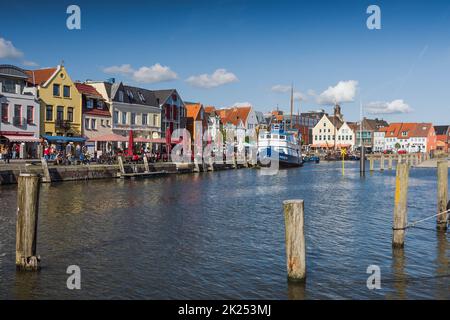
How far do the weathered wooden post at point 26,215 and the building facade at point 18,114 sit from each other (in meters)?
38.1

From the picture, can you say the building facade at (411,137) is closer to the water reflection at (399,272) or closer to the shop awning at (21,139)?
the shop awning at (21,139)

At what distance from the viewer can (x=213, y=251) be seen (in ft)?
51.6

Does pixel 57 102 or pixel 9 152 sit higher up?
pixel 57 102

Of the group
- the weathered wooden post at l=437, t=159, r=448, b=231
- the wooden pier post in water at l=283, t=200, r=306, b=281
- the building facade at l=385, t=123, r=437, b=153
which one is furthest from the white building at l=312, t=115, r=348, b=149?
the wooden pier post in water at l=283, t=200, r=306, b=281

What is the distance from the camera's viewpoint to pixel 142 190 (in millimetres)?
35406

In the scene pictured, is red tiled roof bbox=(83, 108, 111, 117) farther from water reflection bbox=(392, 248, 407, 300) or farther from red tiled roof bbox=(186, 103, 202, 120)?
water reflection bbox=(392, 248, 407, 300)

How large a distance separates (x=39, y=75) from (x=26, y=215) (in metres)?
50.0

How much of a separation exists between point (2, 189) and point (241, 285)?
25.3 m

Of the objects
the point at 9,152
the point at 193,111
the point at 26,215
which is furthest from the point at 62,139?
the point at 26,215

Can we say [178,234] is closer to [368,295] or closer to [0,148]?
[368,295]

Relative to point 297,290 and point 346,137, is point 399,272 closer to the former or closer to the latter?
point 297,290

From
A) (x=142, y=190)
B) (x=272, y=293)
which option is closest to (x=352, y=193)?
(x=142, y=190)

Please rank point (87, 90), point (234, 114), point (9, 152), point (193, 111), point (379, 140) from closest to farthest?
point (9, 152) < point (87, 90) < point (193, 111) < point (234, 114) < point (379, 140)

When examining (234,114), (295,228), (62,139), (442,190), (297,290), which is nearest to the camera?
(295,228)
